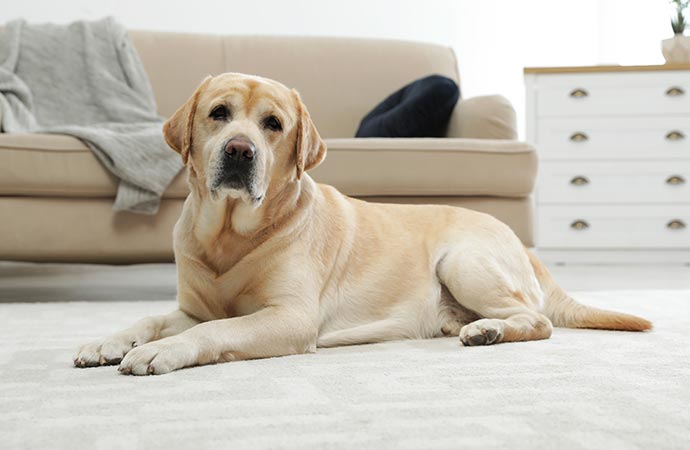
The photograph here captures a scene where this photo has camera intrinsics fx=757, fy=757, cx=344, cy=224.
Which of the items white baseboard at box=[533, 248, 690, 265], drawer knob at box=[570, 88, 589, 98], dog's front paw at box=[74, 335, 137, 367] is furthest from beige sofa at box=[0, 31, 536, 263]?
white baseboard at box=[533, 248, 690, 265]

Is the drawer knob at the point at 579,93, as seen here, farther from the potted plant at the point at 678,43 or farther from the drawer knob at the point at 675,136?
the potted plant at the point at 678,43

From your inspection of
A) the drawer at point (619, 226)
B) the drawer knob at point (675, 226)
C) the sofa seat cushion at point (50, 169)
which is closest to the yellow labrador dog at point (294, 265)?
the sofa seat cushion at point (50, 169)

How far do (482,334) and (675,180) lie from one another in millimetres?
3232

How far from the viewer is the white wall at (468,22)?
14.9 ft

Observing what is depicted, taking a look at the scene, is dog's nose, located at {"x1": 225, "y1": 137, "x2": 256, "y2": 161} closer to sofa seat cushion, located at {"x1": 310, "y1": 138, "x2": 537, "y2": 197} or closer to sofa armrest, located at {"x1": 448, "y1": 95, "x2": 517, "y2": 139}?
sofa seat cushion, located at {"x1": 310, "y1": 138, "x2": 537, "y2": 197}

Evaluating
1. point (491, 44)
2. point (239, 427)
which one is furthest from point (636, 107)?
point (239, 427)

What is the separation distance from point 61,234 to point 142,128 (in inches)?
23.6

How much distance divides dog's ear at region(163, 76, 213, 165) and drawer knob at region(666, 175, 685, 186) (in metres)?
3.49

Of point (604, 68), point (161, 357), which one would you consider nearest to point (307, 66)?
point (604, 68)

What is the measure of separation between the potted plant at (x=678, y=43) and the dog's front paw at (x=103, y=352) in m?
4.10

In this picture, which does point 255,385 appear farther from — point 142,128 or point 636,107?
point 636,107

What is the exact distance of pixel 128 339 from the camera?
1.53 metres

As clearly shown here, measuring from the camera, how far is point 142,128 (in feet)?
9.93

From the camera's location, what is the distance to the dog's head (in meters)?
1.56
